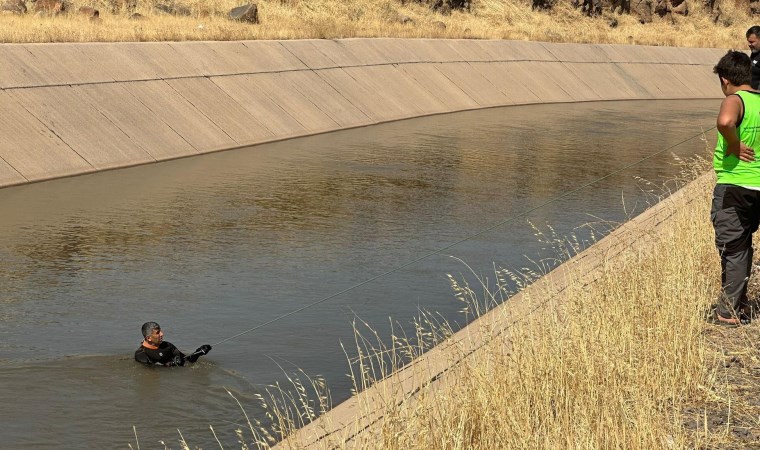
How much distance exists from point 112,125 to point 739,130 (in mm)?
A: 15195

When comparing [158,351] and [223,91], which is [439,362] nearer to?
[158,351]

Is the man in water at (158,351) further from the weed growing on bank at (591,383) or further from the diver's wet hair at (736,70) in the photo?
the diver's wet hair at (736,70)

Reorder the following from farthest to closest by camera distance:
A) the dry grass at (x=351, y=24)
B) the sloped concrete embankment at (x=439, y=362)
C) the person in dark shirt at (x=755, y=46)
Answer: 1. the dry grass at (x=351, y=24)
2. the person in dark shirt at (x=755, y=46)
3. the sloped concrete embankment at (x=439, y=362)

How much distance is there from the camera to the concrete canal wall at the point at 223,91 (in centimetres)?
2081

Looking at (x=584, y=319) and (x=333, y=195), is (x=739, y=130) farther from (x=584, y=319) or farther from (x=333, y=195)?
(x=333, y=195)

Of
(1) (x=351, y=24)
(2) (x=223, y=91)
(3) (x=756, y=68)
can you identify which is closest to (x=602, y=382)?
(3) (x=756, y=68)

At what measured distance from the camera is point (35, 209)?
16.8 metres

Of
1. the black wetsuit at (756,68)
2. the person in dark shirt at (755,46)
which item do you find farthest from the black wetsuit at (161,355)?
the black wetsuit at (756,68)

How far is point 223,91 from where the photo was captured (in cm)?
2597

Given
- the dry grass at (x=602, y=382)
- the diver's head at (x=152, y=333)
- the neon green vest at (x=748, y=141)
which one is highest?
the neon green vest at (x=748, y=141)

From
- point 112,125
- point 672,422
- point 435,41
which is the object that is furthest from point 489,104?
point 672,422

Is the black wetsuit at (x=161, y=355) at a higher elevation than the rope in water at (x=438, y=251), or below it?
higher

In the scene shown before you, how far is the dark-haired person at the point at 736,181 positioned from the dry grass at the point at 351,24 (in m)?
18.0

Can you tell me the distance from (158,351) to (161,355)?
0.04 m
